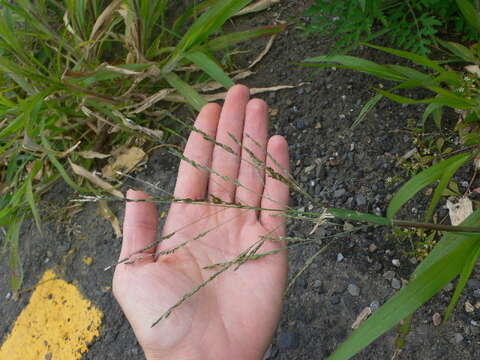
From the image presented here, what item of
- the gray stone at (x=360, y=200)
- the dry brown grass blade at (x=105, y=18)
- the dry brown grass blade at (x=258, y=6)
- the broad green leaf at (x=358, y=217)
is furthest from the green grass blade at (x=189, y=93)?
the broad green leaf at (x=358, y=217)

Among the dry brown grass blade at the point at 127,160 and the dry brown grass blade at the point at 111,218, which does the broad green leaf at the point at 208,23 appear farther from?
the dry brown grass blade at the point at 111,218

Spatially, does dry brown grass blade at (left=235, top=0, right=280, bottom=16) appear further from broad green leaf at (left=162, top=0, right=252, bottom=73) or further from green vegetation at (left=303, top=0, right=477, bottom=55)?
green vegetation at (left=303, top=0, right=477, bottom=55)

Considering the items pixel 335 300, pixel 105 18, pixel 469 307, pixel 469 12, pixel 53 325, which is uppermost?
pixel 469 12

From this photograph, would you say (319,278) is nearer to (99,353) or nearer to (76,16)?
(99,353)

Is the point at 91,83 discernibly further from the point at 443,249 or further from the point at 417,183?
the point at 443,249

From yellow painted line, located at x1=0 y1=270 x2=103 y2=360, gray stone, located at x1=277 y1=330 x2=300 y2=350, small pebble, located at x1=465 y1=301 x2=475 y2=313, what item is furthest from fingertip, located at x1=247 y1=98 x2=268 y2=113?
yellow painted line, located at x1=0 y1=270 x2=103 y2=360

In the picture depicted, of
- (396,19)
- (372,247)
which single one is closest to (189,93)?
(396,19)
